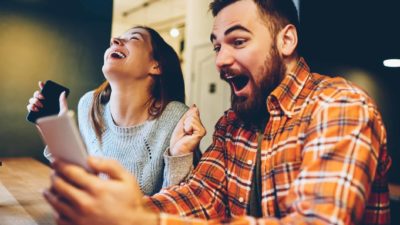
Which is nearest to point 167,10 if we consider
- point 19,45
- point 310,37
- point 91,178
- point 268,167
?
point 19,45

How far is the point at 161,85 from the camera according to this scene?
5.73ft

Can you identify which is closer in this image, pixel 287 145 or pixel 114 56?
pixel 287 145

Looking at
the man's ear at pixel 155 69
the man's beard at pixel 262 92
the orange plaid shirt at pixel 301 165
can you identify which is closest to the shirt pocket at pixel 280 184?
the orange plaid shirt at pixel 301 165

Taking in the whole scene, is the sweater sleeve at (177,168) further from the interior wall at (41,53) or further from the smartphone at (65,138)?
the interior wall at (41,53)

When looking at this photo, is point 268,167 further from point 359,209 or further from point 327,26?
point 327,26

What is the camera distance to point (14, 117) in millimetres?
2840

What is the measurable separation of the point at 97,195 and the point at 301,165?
0.55 m

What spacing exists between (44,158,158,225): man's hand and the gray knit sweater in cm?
73

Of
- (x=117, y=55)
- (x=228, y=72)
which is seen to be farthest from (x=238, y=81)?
(x=117, y=55)

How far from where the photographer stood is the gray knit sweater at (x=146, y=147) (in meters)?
1.46

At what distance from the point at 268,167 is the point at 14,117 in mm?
2510

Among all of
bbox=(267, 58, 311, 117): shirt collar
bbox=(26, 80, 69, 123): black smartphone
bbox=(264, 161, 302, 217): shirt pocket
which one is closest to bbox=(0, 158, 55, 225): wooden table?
bbox=(26, 80, 69, 123): black smartphone

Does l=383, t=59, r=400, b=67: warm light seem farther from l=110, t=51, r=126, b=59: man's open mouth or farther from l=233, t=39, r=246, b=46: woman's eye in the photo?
l=110, t=51, r=126, b=59: man's open mouth

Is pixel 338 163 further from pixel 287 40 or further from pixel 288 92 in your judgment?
pixel 287 40
